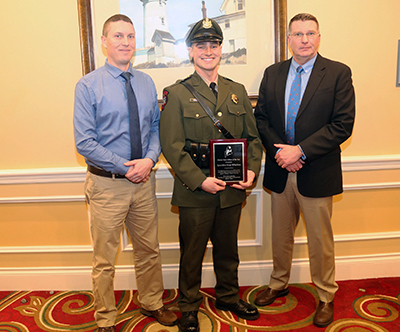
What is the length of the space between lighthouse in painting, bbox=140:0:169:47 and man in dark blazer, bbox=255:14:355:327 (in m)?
0.87

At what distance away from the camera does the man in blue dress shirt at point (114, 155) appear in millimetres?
1970

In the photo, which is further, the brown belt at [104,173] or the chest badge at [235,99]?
the chest badge at [235,99]

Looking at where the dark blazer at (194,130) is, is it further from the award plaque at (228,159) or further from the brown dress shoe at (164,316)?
the brown dress shoe at (164,316)

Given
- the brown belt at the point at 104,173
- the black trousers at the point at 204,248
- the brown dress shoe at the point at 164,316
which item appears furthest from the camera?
the brown dress shoe at the point at 164,316

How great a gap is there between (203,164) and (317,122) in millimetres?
798

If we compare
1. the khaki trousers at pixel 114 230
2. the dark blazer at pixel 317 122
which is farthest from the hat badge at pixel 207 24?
the khaki trousers at pixel 114 230

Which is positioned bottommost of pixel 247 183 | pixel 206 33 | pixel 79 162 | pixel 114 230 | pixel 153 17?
pixel 114 230

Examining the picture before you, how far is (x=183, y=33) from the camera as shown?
2.49 meters

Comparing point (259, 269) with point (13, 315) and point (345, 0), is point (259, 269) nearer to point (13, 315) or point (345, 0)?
point (13, 315)

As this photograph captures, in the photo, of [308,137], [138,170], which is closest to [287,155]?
[308,137]

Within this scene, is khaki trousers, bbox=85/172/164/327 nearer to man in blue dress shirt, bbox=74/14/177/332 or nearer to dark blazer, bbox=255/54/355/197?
man in blue dress shirt, bbox=74/14/177/332

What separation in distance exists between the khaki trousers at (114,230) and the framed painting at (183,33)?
91 centimetres

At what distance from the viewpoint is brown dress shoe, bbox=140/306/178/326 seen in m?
2.29

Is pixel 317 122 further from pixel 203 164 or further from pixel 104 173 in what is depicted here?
pixel 104 173
